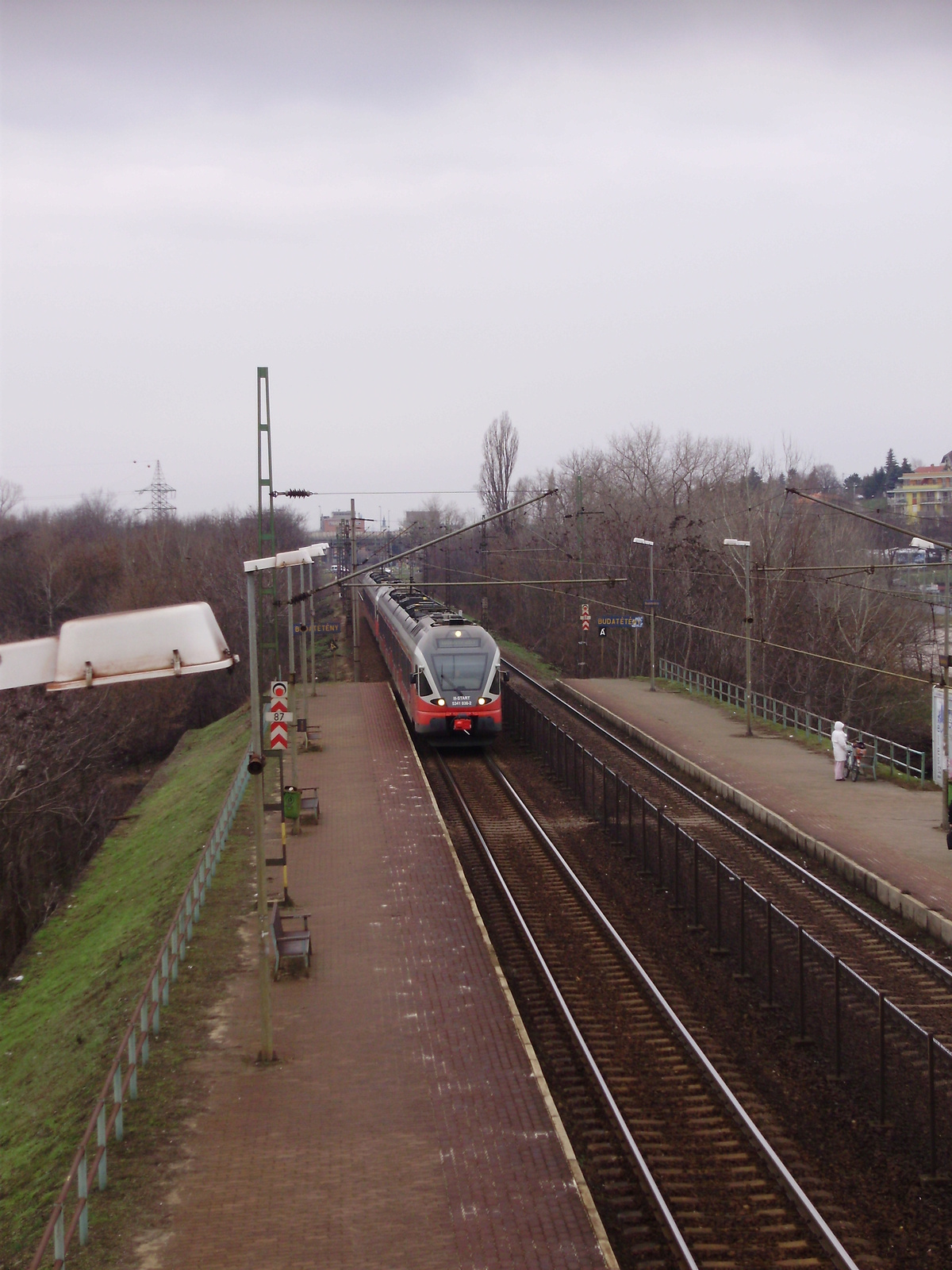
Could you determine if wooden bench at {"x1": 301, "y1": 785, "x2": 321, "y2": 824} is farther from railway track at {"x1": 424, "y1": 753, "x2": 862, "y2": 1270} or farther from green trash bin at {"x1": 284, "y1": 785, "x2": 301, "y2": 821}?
railway track at {"x1": 424, "y1": 753, "x2": 862, "y2": 1270}

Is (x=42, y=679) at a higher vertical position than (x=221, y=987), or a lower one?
higher

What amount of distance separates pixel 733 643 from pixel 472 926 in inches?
1431

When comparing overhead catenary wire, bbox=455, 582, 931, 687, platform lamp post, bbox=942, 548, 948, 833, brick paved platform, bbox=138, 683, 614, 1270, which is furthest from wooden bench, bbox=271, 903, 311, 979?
platform lamp post, bbox=942, 548, 948, 833

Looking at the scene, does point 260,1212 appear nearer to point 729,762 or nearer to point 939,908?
point 939,908

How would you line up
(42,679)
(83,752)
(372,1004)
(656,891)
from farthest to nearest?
(83,752) → (656,891) → (372,1004) → (42,679)

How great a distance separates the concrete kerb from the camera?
1552 cm

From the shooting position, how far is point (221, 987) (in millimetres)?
13422

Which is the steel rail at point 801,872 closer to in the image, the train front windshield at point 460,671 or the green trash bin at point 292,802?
the train front windshield at point 460,671

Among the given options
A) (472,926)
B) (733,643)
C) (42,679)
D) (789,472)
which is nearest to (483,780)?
(472,926)

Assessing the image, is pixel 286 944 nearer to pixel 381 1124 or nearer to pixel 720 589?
pixel 381 1124

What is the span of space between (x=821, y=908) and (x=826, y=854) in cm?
245

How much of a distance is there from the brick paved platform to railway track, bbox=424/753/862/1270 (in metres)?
0.60

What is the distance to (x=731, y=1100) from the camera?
1059cm

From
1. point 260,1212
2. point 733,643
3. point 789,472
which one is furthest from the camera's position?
point 789,472
